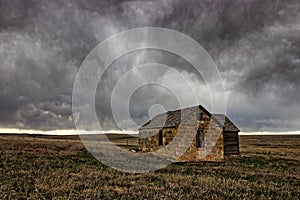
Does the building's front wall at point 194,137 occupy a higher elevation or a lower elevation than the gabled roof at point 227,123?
lower

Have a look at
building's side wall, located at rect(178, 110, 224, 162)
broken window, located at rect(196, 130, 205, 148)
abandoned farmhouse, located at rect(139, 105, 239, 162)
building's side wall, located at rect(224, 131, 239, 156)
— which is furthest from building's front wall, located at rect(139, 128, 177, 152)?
building's side wall, located at rect(224, 131, 239, 156)

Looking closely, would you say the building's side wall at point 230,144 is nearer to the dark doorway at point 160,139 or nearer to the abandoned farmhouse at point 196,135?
the abandoned farmhouse at point 196,135

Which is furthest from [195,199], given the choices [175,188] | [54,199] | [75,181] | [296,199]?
[75,181]

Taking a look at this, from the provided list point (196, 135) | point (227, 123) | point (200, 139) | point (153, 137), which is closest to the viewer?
point (196, 135)

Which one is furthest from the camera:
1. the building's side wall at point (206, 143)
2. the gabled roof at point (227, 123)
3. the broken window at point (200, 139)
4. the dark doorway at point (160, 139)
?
the gabled roof at point (227, 123)

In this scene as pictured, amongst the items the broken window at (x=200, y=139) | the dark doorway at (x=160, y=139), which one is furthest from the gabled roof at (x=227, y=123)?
the dark doorway at (x=160, y=139)

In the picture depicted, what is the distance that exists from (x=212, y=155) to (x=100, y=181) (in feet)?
48.7

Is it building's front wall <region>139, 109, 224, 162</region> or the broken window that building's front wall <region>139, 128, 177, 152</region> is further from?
the broken window

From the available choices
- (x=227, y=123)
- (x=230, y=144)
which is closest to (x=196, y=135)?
(x=230, y=144)

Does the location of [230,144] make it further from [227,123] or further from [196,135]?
[196,135]

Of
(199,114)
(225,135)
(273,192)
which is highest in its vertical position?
(199,114)

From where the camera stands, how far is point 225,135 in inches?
1214

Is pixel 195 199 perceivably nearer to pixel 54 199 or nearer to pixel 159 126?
pixel 54 199

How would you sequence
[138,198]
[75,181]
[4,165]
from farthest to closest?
[4,165], [75,181], [138,198]
